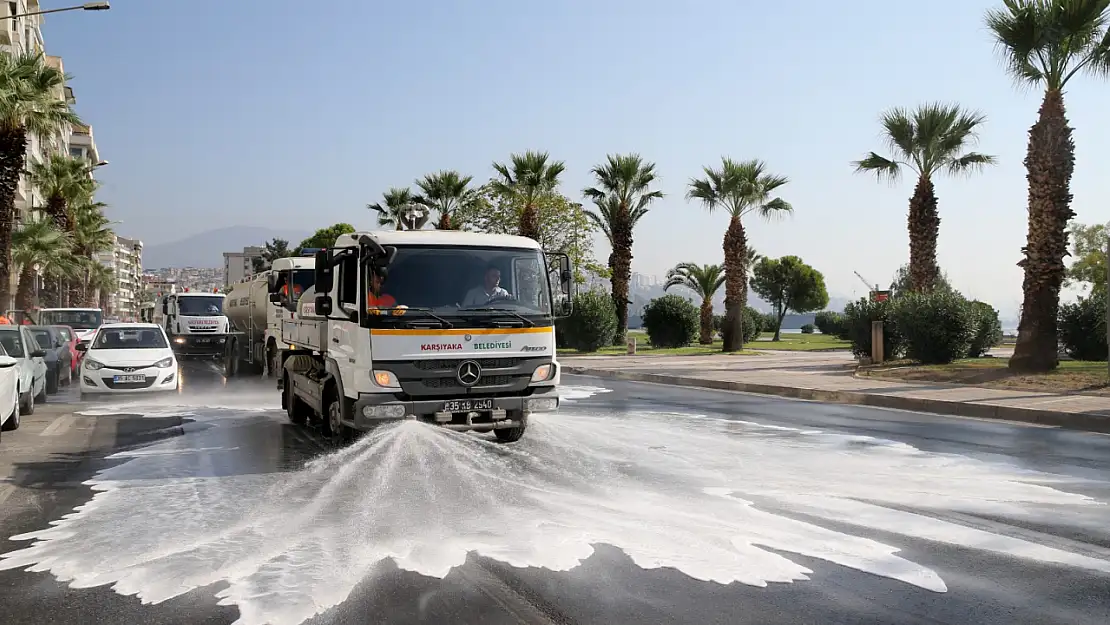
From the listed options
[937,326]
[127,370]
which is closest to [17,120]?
[127,370]

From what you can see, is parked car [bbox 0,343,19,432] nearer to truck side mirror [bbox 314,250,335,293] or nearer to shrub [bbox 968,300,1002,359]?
truck side mirror [bbox 314,250,335,293]

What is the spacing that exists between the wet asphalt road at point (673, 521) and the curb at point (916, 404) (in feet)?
2.55

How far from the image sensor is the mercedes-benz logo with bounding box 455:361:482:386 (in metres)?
9.82

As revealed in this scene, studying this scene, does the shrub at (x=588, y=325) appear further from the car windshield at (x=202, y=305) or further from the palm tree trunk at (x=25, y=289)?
the palm tree trunk at (x=25, y=289)

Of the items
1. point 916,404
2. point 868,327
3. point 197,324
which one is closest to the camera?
point 916,404

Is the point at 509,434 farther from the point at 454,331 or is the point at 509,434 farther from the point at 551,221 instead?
the point at 551,221

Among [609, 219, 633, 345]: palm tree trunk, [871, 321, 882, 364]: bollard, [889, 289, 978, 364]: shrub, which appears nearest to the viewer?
[889, 289, 978, 364]: shrub

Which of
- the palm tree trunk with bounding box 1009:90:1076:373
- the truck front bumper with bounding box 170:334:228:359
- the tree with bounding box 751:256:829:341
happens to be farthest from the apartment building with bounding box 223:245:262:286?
the tree with bounding box 751:256:829:341

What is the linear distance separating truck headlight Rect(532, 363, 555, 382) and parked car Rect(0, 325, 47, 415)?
810 cm

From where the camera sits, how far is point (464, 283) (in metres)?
10.1

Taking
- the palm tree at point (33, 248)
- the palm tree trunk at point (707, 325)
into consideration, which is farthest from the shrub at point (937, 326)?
the palm tree at point (33, 248)

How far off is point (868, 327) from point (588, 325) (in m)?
14.8

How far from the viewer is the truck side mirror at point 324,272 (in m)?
10.6

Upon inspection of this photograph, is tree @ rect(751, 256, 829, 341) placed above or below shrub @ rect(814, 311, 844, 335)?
above
